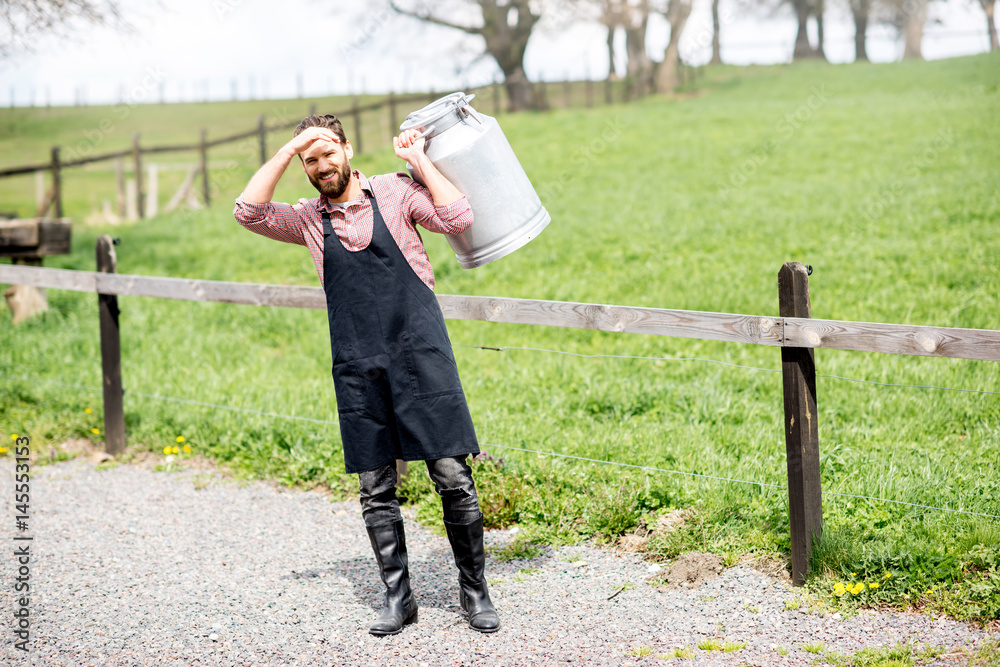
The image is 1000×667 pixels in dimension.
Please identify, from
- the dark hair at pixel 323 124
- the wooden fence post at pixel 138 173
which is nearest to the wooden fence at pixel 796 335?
the dark hair at pixel 323 124

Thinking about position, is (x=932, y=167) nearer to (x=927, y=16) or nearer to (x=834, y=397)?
(x=834, y=397)

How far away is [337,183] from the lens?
301 centimetres

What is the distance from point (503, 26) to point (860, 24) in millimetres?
25376

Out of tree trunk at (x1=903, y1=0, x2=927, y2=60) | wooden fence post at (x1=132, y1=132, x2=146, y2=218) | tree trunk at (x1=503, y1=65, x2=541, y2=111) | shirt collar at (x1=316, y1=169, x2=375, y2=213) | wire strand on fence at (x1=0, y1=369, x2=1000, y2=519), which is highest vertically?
tree trunk at (x1=903, y1=0, x2=927, y2=60)

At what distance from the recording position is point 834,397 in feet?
18.7

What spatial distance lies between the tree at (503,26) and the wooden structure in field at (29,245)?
81.4 feet

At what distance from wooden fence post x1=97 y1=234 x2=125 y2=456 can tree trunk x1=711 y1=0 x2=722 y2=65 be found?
40.1 m

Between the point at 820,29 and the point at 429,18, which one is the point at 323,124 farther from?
the point at 820,29

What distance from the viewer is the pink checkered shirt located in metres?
3.03

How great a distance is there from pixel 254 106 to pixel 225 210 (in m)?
38.4

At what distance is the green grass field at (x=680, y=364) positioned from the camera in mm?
3934

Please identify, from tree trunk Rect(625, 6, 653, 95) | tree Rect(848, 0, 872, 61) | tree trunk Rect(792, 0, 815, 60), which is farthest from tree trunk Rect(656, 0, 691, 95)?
tree Rect(848, 0, 872, 61)

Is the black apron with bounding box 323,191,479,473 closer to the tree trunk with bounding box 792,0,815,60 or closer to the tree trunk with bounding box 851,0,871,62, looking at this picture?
the tree trunk with bounding box 792,0,815,60

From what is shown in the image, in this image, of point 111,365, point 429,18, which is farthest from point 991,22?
point 111,365
